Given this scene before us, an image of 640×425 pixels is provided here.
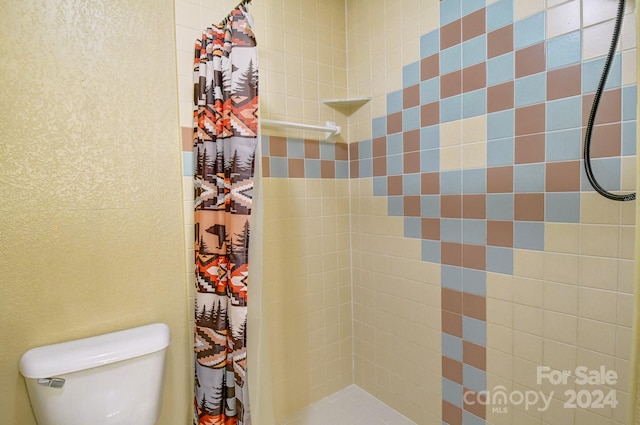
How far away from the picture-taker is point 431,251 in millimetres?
1503

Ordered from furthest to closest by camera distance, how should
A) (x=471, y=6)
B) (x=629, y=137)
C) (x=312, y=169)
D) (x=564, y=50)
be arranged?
(x=312, y=169) < (x=471, y=6) < (x=564, y=50) < (x=629, y=137)

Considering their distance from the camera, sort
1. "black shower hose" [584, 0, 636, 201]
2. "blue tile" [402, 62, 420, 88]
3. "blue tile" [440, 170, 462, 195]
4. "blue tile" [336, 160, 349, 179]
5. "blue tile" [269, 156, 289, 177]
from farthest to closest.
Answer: "blue tile" [336, 160, 349, 179]
"blue tile" [269, 156, 289, 177]
"blue tile" [402, 62, 420, 88]
"blue tile" [440, 170, 462, 195]
"black shower hose" [584, 0, 636, 201]

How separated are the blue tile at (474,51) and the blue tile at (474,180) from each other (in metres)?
0.44

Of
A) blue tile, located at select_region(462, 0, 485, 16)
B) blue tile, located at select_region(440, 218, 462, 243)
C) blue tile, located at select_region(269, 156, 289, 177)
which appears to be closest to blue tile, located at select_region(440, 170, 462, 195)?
blue tile, located at select_region(440, 218, 462, 243)

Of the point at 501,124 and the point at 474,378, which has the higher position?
the point at 501,124

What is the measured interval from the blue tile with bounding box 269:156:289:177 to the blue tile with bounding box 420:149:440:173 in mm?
671

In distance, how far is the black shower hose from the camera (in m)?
0.94

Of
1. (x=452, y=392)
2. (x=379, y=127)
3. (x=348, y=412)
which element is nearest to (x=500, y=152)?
(x=379, y=127)

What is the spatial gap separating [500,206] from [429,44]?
79 cm

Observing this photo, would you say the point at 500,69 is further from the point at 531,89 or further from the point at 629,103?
the point at 629,103

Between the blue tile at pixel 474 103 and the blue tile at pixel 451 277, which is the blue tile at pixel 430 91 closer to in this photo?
the blue tile at pixel 474 103

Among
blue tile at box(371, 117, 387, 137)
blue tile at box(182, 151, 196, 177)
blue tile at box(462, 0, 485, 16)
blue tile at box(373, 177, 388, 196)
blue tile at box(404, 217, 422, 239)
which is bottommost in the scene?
blue tile at box(404, 217, 422, 239)

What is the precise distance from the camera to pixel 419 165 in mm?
1531

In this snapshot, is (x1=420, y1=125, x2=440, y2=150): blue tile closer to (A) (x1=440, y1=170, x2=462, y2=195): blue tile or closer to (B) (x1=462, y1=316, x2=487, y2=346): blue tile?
(A) (x1=440, y1=170, x2=462, y2=195): blue tile
